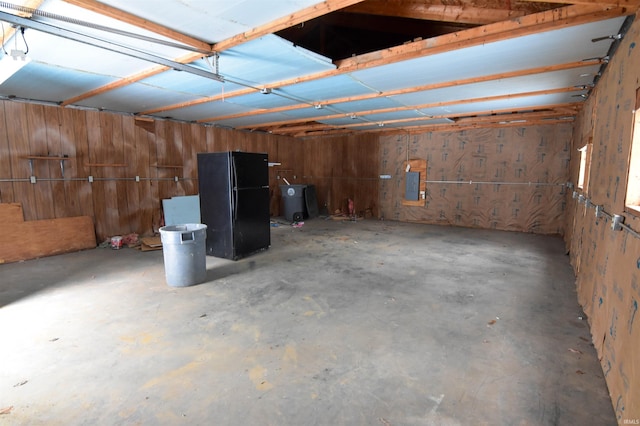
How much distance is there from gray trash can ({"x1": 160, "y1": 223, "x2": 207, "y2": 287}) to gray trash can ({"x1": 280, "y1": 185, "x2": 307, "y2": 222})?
4702 mm

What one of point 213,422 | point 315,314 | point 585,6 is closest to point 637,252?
point 585,6

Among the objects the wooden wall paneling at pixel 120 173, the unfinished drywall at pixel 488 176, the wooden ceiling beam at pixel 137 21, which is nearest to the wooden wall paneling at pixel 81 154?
the wooden wall paneling at pixel 120 173

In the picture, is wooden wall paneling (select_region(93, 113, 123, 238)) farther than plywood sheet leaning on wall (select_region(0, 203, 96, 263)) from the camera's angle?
Yes

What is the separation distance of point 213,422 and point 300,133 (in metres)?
8.36

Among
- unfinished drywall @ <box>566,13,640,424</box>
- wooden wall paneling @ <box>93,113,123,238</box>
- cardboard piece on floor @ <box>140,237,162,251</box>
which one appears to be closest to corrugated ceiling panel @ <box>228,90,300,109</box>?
wooden wall paneling @ <box>93,113,123,238</box>

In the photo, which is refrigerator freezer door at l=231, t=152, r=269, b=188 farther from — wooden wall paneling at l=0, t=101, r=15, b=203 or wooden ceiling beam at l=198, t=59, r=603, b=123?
wooden wall paneling at l=0, t=101, r=15, b=203

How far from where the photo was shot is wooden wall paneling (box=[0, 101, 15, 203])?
4.62 m

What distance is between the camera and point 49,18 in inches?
94.1

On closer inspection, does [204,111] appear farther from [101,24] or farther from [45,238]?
[101,24]

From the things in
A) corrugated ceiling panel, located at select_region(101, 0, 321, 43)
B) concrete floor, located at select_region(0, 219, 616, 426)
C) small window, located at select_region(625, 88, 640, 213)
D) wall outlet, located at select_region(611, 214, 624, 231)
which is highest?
corrugated ceiling panel, located at select_region(101, 0, 321, 43)

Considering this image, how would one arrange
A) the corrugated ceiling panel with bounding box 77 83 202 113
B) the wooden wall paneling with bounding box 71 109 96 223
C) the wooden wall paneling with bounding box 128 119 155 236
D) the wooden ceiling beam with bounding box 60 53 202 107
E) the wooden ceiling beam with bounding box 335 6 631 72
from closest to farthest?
the wooden ceiling beam with bounding box 335 6 631 72
the wooden ceiling beam with bounding box 60 53 202 107
the corrugated ceiling panel with bounding box 77 83 202 113
the wooden wall paneling with bounding box 71 109 96 223
the wooden wall paneling with bounding box 128 119 155 236

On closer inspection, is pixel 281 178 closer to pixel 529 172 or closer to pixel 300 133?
pixel 300 133

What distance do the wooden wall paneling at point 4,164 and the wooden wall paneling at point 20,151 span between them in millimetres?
33

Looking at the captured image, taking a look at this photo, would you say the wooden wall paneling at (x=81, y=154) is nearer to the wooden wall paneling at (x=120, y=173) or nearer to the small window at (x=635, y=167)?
the wooden wall paneling at (x=120, y=173)
